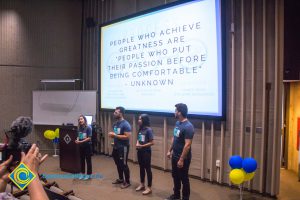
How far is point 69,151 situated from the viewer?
582 centimetres

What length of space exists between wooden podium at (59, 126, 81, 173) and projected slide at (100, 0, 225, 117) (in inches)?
51.7

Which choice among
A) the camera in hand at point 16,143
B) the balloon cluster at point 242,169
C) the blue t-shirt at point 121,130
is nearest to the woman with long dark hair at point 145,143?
the blue t-shirt at point 121,130

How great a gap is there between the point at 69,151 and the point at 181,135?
274 cm

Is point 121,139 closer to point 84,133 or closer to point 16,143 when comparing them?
point 84,133

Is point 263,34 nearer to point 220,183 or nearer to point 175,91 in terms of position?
point 175,91

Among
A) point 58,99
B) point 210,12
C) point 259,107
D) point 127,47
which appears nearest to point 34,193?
point 259,107

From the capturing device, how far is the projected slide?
16.2 ft

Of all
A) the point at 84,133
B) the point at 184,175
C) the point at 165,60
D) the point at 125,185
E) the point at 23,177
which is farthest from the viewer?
the point at 165,60

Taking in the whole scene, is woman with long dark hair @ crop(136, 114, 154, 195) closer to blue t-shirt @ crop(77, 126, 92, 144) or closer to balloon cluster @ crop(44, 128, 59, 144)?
Answer: blue t-shirt @ crop(77, 126, 92, 144)

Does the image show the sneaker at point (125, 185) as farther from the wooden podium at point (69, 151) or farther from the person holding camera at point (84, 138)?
the wooden podium at point (69, 151)

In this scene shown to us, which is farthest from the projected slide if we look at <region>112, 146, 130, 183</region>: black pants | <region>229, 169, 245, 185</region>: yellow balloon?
<region>112, 146, 130, 183</region>: black pants

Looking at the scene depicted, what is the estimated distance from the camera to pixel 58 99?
7.32 meters

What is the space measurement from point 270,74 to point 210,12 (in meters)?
1.38

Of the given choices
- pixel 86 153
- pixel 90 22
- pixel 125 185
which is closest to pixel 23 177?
pixel 125 185
